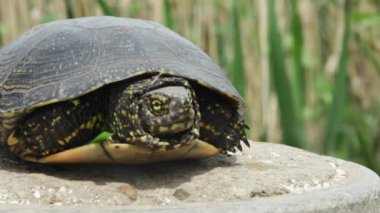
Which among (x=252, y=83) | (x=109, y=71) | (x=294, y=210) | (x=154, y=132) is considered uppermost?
(x=109, y=71)

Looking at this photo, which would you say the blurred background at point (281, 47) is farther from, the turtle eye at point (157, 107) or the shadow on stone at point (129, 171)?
the turtle eye at point (157, 107)

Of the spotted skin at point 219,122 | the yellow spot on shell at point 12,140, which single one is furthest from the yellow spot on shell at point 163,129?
the yellow spot on shell at point 12,140

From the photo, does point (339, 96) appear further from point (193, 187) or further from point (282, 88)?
point (193, 187)

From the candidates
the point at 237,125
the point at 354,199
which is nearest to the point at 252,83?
the point at 237,125

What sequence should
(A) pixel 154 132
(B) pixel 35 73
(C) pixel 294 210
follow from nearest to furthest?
(C) pixel 294 210
(A) pixel 154 132
(B) pixel 35 73

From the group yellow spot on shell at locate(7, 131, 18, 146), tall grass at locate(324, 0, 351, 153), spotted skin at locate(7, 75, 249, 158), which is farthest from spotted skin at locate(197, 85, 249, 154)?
tall grass at locate(324, 0, 351, 153)

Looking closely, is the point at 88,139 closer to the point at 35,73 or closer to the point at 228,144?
the point at 35,73

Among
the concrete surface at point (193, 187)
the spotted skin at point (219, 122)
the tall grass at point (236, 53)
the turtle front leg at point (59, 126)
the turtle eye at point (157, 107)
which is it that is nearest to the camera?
the concrete surface at point (193, 187)

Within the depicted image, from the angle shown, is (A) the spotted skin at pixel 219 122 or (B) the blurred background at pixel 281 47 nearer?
(A) the spotted skin at pixel 219 122
